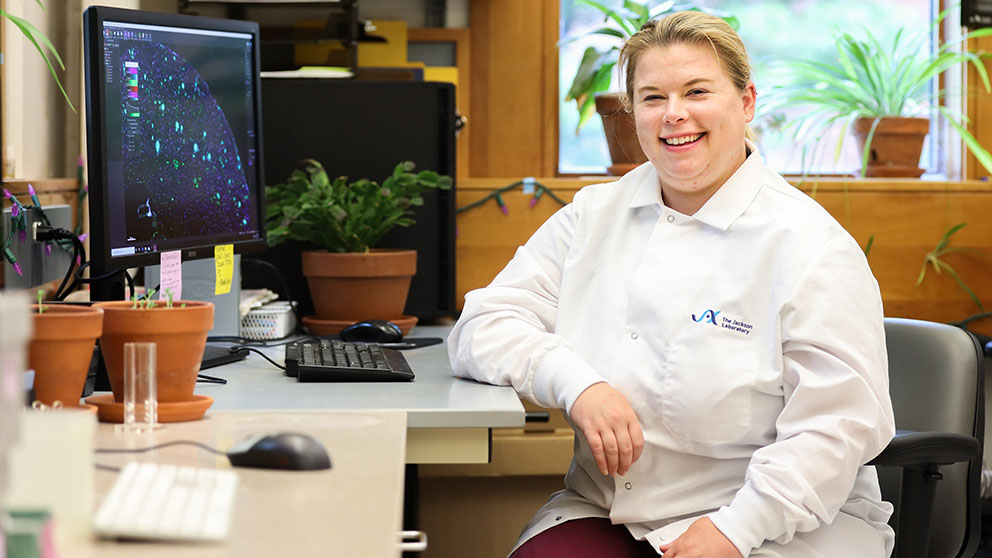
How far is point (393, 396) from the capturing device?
1378 millimetres

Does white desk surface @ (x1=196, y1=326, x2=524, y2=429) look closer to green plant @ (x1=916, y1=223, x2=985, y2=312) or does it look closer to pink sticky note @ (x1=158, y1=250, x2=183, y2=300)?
pink sticky note @ (x1=158, y1=250, x2=183, y2=300)

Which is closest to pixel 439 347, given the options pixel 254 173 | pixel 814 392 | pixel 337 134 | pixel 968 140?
pixel 254 173

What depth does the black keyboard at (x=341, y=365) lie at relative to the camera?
149cm

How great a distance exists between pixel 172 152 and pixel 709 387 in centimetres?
87

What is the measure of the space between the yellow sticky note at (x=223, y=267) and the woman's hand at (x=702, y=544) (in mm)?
859

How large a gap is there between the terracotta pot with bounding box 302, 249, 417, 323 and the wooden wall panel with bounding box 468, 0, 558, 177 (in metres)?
0.97

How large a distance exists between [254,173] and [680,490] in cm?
97

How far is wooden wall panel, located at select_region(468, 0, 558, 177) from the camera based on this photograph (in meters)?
2.95

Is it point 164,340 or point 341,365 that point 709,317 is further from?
point 164,340

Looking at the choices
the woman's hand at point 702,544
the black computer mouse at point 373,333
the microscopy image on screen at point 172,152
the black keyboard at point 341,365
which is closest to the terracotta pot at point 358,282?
the black computer mouse at point 373,333

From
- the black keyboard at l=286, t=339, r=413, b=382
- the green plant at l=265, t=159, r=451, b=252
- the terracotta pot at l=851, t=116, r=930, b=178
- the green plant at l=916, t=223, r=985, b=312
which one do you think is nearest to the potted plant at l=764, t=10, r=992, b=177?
the terracotta pot at l=851, t=116, r=930, b=178

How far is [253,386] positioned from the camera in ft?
4.75

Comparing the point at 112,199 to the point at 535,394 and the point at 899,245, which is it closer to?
the point at 535,394

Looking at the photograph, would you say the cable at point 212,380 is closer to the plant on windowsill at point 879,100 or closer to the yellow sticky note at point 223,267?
the yellow sticky note at point 223,267
